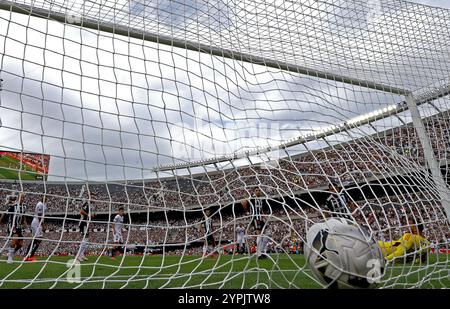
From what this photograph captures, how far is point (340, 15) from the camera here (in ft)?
15.0

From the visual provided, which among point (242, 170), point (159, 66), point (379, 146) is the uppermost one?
Result: point (159, 66)

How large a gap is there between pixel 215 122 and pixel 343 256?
1870 millimetres

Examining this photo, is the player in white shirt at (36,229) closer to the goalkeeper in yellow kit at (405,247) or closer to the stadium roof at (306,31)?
the stadium roof at (306,31)

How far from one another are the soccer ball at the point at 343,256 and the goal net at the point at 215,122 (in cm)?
21

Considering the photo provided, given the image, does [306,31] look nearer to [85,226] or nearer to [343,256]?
[343,256]

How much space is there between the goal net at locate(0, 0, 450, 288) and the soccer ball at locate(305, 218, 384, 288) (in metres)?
0.21

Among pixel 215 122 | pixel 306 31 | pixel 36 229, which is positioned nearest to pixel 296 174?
pixel 215 122

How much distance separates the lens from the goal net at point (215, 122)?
3055 millimetres

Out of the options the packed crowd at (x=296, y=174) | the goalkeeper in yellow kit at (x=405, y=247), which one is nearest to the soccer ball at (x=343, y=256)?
the goalkeeper in yellow kit at (x=405, y=247)

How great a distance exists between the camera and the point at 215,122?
12.1ft

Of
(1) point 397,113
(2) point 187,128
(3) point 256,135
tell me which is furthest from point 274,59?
(1) point 397,113

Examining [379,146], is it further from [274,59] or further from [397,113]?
[397,113]

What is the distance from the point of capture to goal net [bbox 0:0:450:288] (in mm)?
3055
